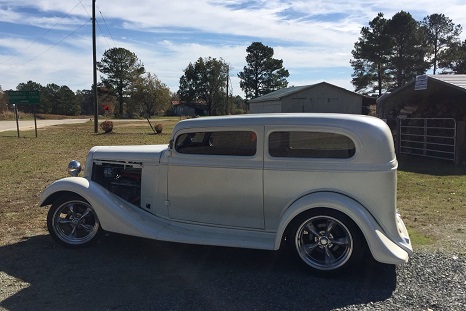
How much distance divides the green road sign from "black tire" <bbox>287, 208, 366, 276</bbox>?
27519 mm

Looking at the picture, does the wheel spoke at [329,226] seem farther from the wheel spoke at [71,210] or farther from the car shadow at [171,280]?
the wheel spoke at [71,210]

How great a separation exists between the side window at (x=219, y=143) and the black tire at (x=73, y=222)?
4.90 ft

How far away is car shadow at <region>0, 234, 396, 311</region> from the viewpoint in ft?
12.5

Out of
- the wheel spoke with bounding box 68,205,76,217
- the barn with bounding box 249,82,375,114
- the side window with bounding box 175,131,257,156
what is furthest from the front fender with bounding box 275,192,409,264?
the barn with bounding box 249,82,375,114

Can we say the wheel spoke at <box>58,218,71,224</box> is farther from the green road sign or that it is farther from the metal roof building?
the green road sign

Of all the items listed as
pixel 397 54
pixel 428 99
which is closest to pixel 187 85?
pixel 397 54

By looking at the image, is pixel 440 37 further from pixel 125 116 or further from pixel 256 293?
pixel 256 293

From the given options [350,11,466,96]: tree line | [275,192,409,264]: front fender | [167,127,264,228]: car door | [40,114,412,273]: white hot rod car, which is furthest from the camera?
[350,11,466,96]: tree line

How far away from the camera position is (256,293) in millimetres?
3977

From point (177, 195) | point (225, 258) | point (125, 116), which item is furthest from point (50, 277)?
point (125, 116)

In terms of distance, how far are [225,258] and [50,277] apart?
6.48 ft

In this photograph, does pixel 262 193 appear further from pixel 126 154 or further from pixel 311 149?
pixel 126 154

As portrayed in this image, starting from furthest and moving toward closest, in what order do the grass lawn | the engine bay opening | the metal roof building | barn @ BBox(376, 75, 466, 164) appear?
the metal roof building, barn @ BBox(376, 75, 466, 164), the grass lawn, the engine bay opening

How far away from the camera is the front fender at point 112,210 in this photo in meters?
4.88
